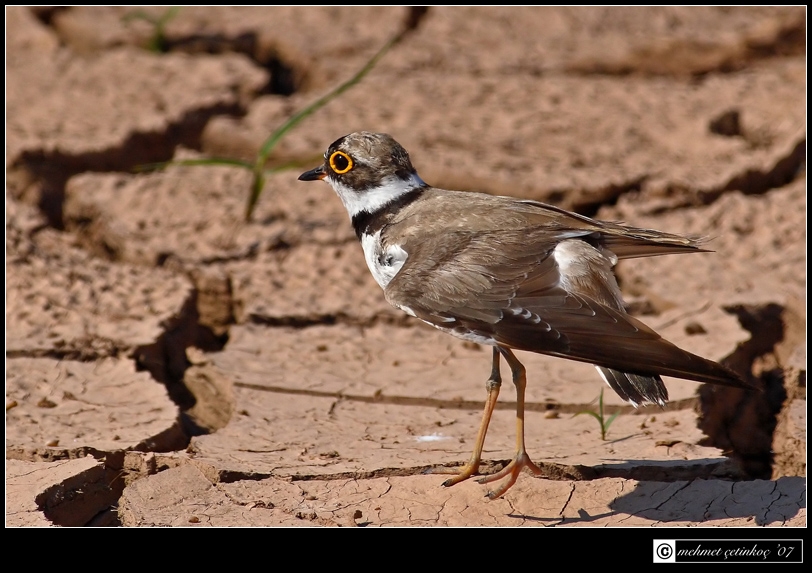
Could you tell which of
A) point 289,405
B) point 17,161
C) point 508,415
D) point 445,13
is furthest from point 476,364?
point 445,13

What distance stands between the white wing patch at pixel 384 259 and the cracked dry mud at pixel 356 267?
581 mm

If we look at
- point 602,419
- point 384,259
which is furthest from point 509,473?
point 384,259

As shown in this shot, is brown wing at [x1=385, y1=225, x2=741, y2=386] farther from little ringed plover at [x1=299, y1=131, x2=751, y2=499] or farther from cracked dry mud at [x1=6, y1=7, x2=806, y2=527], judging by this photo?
cracked dry mud at [x1=6, y1=7, x2=806, y2=527]

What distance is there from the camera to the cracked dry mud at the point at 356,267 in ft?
10.9

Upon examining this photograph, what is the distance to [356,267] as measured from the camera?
486cm

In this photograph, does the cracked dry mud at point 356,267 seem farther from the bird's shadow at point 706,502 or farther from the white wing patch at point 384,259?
the white wing patch at point 384,259

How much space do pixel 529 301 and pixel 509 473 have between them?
0.55 metres

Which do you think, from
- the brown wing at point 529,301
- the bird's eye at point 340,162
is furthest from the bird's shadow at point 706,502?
the bird's eye at point 340,162

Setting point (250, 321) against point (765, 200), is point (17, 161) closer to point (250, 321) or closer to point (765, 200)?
point (250, 321)

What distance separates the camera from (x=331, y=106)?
19.9 ft

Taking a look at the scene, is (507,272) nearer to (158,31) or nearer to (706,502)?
(706,502)

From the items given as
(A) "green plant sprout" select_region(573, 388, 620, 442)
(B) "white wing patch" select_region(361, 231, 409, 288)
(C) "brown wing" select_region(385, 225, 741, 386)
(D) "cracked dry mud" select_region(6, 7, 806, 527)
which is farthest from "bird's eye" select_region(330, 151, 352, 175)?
(A) "green plant sprout" select_region(573, 388, 620, 442)

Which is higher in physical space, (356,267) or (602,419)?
(356,267)

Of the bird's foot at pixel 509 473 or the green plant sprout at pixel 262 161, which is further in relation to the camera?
the green plant sprout at pixel 262 161
